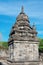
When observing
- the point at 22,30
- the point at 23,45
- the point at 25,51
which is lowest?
the point at 25,51

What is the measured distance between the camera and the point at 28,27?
889 inches

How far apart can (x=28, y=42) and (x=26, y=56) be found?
118 centimetres

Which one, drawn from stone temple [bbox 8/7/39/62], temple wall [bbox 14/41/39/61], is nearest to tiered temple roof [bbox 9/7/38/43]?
stone temple [bbox 8/7/39/62]

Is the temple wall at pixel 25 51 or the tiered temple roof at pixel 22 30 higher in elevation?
the tiered temple roof at pixel 22 30

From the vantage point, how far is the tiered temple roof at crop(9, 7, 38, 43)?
21.8m

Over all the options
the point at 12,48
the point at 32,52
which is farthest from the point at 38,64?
the point at 12,48

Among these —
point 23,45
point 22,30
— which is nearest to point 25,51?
point 23,45

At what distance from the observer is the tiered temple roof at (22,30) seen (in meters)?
21.8

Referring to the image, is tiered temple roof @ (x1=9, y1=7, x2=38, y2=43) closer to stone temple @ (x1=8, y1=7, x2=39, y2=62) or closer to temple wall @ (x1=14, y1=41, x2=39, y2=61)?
stone temple @ (x1=8, y1=7, x2=39, y2=62)

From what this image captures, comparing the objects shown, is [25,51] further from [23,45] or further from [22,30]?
[22,30]

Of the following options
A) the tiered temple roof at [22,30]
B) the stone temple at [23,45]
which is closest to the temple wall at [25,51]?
the stone temple at [23,45]

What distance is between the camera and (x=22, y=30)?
73.0 feet

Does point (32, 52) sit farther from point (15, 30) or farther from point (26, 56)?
point (15, 30)

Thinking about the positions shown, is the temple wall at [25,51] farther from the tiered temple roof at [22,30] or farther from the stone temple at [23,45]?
the tiered temple roof at [22,30]
